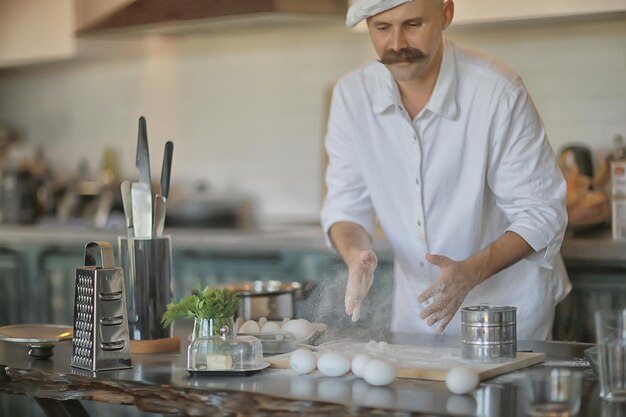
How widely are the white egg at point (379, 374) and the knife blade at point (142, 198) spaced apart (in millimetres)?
785

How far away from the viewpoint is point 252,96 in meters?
5.38

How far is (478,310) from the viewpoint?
2203 mm

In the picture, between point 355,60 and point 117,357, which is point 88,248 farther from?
point 355,60

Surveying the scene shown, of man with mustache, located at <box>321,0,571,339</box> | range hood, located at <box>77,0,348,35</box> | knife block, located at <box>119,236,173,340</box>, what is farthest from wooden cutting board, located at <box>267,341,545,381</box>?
range hood, located at <box>77,0,348,35</box>

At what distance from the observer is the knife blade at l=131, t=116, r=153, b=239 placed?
8.41 feet

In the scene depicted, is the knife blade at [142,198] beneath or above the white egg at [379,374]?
above

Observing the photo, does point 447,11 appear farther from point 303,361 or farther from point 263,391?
point 263,391

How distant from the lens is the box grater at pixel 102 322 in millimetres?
2248

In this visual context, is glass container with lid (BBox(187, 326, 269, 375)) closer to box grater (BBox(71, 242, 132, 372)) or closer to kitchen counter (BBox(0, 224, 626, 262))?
box grater (BBox(71, 242, 132, 372))

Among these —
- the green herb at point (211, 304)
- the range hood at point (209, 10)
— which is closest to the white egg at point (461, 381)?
the green herb at point (211, 304)

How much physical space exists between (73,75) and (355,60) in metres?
1.87

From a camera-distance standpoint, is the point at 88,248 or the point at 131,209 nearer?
the point at 88,248

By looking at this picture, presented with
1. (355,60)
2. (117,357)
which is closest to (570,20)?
(355,60)

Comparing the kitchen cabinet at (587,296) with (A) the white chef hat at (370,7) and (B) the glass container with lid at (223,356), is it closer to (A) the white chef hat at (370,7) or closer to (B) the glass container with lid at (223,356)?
(A) the white chef hat at (370,7)
